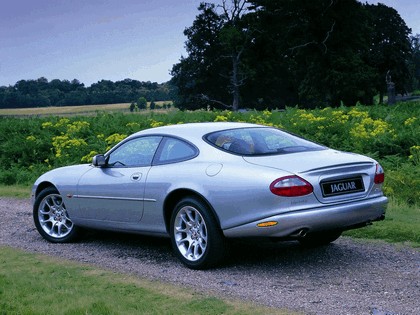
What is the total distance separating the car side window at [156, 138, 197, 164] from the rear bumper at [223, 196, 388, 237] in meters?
1.08

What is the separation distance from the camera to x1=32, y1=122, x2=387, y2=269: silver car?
6.96 m

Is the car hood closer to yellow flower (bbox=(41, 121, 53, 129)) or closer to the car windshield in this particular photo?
the car windshield

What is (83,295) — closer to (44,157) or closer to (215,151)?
(215,151)

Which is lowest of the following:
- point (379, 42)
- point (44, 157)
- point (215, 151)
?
point (44, 157)

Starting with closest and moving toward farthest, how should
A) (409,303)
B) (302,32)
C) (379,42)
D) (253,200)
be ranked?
1. (409,303)
2. (253,200)
3. (302,32)
4. (379,42)

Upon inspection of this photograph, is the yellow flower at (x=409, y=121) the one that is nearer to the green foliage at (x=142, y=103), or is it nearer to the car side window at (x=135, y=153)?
the car side window at (x=135, y=153)

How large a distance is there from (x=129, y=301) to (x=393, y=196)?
25.0ft

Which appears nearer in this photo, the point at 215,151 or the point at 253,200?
the point at 253,200

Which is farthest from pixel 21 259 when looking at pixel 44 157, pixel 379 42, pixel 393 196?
pixel 379 42

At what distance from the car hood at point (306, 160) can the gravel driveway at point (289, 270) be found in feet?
2.61

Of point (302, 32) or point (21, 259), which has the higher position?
point (302, 32)

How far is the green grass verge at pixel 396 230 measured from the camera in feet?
29.5

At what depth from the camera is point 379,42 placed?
66.7 meters

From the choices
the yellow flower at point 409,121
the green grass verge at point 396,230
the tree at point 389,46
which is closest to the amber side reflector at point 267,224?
the green grass verge at point 396,230
